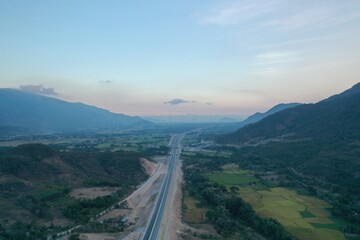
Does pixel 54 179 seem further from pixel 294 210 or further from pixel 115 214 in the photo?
pixel 294 210

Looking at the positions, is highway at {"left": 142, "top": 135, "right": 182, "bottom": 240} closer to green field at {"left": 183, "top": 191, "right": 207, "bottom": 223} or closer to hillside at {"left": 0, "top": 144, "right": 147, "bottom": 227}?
green field at {"left": 183, "top": 191, "right": 207, "bottom": 223}

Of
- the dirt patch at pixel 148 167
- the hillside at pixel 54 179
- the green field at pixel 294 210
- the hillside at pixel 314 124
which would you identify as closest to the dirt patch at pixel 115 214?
the hillside at pixel 54 179

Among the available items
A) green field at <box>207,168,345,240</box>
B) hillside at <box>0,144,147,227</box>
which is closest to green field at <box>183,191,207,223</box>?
green field at <box>207,168,345,240</box>

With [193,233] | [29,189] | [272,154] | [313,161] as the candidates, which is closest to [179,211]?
[193,233]

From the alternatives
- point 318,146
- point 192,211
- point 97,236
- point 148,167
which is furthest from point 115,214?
point 318,146

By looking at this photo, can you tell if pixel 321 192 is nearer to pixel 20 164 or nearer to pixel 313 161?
pixel 313 161

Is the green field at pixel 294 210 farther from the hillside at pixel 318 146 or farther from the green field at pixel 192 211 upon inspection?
the green field at pixel 192 211
